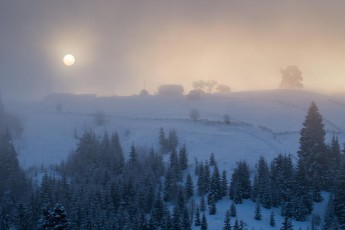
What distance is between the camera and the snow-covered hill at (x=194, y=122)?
314 ft

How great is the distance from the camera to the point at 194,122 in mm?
119875

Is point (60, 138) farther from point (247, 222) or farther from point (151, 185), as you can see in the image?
point (247, 222)

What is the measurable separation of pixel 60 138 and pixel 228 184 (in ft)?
212

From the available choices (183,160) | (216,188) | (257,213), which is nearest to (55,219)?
(257,213)

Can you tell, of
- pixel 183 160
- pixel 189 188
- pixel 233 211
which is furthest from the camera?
pixel 183 160

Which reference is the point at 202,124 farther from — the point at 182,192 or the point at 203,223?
the point at 203,223

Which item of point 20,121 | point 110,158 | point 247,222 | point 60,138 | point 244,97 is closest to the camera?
point 247,222

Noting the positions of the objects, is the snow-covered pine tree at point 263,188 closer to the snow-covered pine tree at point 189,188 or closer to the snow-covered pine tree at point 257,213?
the snow-covered pine tree at point 257,213

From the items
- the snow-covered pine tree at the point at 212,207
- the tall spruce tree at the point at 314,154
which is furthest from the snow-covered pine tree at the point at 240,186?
the tall spruce tree at the point at 314,154

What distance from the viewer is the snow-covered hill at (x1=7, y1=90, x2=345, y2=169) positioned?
9556 cm

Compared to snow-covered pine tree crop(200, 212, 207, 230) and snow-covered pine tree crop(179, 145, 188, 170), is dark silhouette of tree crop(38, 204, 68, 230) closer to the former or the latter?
snow-covered pine tree crop(200, 212, 207, 230)

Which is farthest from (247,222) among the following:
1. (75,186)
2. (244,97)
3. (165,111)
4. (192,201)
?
(244,97)

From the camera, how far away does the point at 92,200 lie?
2741 inches

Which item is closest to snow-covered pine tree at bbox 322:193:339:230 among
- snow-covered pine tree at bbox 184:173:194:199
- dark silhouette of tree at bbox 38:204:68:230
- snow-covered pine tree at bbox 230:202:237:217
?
snow-covered pine tree at bbox 230:202:237:217
